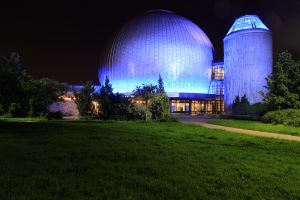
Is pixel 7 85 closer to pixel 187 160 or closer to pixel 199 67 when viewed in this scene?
pixel 187 160

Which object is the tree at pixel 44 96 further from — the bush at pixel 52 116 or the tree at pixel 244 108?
the tree at pixel 244 108

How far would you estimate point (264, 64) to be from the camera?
59.3m

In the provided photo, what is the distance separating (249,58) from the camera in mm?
59188

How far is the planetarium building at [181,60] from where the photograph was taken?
60.5 meters

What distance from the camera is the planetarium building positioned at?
60.5 m

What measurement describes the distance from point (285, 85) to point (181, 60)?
36986 mm

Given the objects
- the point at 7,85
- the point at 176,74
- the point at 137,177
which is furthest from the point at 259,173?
the point at 176,74

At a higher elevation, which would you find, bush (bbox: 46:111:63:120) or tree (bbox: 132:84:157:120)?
tree (bbox: 132:84:157:120)

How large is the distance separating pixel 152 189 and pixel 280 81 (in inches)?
1064

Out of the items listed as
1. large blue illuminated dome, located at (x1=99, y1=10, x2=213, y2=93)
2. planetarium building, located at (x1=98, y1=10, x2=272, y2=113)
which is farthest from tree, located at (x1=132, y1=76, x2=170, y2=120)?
large blue illuminated dome, located at (x1=99, y1=10, x2=213, y2=93)

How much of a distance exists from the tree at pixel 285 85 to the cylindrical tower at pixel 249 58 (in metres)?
26.1

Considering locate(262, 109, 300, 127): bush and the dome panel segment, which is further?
the dome panel segment

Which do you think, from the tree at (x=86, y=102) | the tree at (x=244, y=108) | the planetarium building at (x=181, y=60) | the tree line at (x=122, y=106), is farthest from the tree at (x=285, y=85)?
the planetarium building at (x=181, y=60)

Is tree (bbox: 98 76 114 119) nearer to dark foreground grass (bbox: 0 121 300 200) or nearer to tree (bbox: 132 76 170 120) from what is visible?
tree (bbox: 132 76 170 120)
